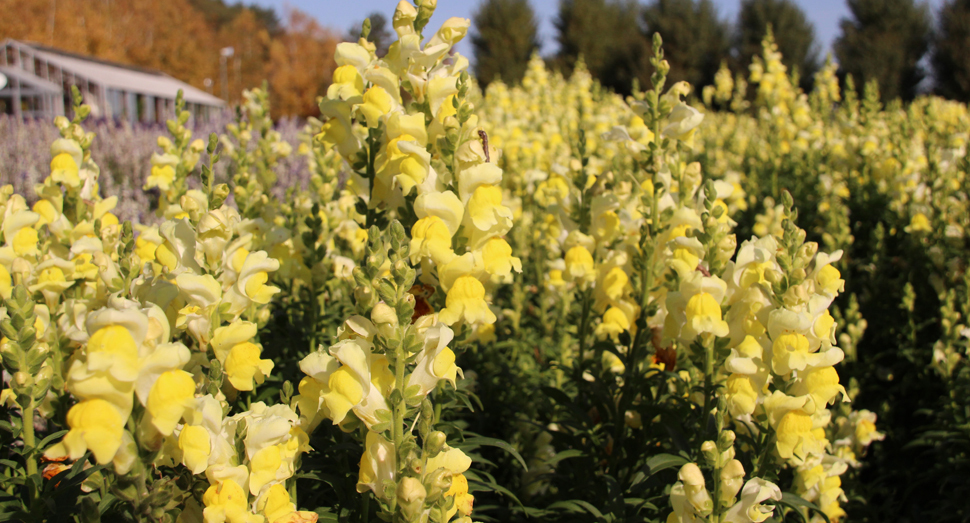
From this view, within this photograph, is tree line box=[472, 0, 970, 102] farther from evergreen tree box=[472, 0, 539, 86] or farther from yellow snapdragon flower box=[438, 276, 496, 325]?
yellow snapdragon flower box=[438, 276, 496, 325]

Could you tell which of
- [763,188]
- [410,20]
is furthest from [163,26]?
Answer: [410,20]

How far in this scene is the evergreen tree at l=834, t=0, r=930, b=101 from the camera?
3005 centimetres

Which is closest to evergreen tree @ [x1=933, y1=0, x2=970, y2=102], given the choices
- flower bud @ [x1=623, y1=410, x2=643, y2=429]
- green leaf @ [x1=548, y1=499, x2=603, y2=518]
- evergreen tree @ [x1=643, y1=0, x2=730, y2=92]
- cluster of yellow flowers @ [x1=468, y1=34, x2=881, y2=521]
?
evergreen tree @ [x1=643, y1=0, x2=730, y2=92]

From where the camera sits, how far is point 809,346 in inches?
77.7

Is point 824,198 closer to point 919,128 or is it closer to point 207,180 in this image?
point 919,128

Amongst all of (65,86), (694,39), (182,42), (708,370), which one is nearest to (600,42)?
(694,39)

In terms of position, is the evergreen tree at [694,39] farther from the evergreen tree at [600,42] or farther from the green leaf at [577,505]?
the green leaf at [577,505]

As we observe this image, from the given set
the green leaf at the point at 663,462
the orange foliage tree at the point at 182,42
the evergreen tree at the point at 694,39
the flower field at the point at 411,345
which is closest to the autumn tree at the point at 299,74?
the orange foliage tree at the point at 182,42

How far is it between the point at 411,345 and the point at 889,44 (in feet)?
118

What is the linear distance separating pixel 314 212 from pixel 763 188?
20.3ft

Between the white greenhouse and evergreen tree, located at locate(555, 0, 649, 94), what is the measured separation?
20.5 m

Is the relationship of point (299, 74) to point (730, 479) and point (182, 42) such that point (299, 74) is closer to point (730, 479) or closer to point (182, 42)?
point (182, 42)

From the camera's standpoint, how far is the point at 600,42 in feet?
116

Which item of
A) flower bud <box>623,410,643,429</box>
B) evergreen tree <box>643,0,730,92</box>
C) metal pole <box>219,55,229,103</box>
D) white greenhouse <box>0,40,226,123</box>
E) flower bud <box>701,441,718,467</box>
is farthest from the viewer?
metal pole <box>219,55,229,103</box>
